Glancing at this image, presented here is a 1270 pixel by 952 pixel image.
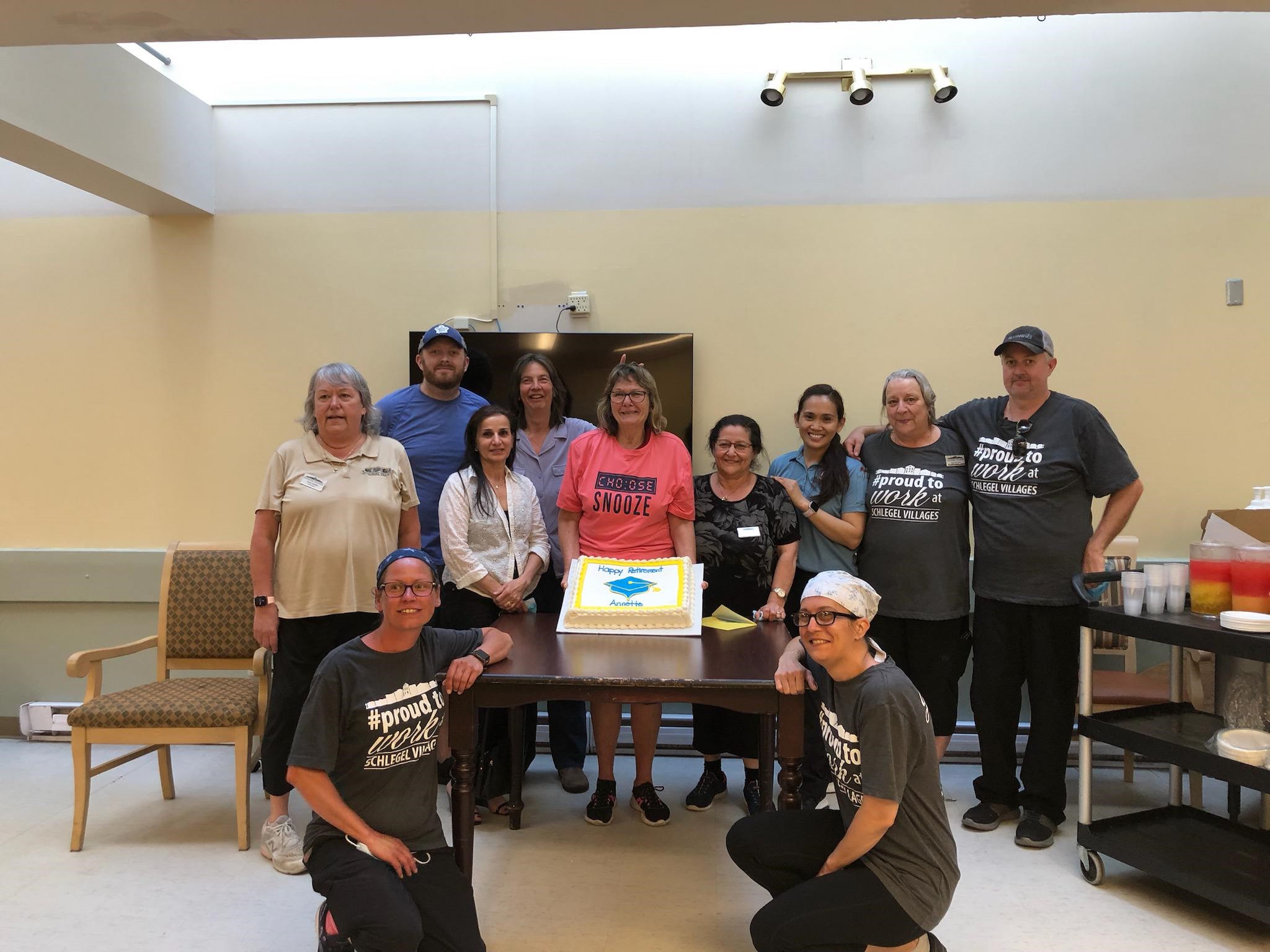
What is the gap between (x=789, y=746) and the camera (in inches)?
90.4

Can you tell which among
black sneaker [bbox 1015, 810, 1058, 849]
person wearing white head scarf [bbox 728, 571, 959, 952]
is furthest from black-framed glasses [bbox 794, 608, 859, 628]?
black sneaker [bbox 1015, 810, 1058, 849]

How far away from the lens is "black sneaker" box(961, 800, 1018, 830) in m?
3.29

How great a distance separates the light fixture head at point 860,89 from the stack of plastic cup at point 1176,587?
255 cm

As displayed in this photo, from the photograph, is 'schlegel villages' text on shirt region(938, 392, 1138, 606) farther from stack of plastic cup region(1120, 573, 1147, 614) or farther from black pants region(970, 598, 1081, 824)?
stack of plastic cup region(1120, 573, 1147, 614)

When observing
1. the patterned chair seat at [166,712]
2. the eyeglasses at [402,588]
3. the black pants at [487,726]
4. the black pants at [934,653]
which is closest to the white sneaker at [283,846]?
the patterned chair seat at [166,712]

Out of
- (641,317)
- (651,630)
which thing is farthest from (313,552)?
(641,317)

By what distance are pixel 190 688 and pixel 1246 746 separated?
3570 millimetres

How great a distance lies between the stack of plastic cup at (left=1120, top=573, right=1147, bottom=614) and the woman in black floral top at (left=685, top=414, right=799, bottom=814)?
1.09m

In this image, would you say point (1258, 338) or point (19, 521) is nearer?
point (1258, 338)

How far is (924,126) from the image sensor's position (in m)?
4.19

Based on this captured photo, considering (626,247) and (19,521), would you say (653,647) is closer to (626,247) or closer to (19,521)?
(626,247)

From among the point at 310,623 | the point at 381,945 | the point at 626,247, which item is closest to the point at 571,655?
the point at 381,945

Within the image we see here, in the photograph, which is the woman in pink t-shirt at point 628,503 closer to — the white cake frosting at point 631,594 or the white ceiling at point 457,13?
the white cake frosting at point 631,594

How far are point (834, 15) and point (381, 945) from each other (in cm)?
274
